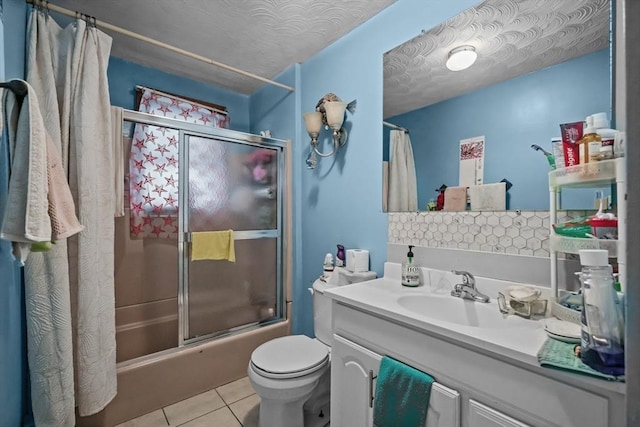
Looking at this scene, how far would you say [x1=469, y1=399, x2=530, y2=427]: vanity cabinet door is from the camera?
690 mm

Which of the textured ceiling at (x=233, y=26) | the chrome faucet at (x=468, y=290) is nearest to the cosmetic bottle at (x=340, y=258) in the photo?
the chrome faucet at (x=468, y=290)

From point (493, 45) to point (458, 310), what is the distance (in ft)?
3.62

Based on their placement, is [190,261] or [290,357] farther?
[190,261]

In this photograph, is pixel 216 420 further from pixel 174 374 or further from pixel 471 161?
pixel 471 161

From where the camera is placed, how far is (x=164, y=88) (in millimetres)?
2281

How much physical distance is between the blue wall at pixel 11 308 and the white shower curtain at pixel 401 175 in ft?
5.65

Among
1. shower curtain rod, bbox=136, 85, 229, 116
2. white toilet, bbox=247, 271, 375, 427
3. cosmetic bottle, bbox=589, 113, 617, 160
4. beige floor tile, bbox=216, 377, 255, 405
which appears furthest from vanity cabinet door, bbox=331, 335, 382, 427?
shower curtain rod, bbox=136, 85, 229, 116

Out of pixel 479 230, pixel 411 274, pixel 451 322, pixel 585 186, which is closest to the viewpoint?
pixel 585 186

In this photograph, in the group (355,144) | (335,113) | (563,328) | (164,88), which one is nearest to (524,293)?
(563,328)

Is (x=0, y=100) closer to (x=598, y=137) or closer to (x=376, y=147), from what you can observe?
(x=376, y=147)

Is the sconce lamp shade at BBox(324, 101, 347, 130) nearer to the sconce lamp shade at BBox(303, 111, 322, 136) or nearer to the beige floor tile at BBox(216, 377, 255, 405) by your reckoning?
the sconce lamp shade at BBox(303, 111, 322, 136)

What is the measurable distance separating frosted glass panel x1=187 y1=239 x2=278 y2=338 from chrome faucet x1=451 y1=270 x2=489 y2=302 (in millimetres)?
1364

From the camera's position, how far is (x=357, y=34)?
65.7 inches

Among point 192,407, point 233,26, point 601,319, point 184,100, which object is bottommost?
point 192,407
